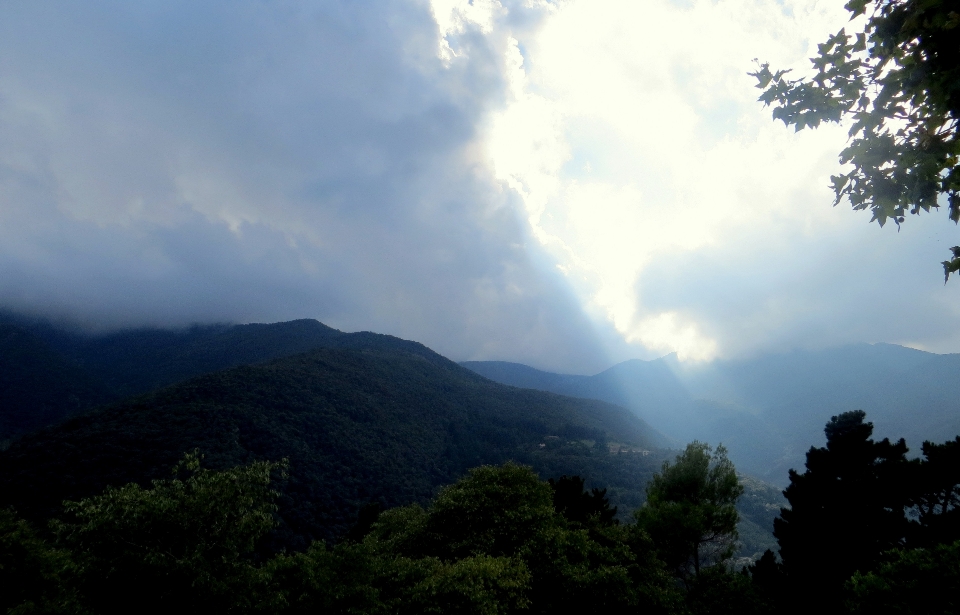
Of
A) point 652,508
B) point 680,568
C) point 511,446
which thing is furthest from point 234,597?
point 511,446

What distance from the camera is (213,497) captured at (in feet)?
48.0

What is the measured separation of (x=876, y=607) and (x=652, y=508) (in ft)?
58.1

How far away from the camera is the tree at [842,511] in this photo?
21.4 metres

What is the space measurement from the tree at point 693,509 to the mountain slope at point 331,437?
4961 centimetres

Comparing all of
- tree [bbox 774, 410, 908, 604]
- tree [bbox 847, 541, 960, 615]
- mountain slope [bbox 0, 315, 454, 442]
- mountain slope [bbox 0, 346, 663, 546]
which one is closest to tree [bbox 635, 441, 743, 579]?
tree [bbox 774, 410, 908, 604]

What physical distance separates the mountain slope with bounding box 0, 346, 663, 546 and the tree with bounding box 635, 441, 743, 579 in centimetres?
4961

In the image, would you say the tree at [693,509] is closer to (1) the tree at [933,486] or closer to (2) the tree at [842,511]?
(2) the tree at [842,511]

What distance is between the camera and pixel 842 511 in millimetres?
22609

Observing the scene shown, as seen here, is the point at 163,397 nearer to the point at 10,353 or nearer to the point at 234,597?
the point at 10,353

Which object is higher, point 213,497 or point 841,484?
point 841,484

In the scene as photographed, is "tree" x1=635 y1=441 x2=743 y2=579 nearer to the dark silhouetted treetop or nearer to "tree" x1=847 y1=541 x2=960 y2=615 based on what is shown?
the dark silhouetted treetop

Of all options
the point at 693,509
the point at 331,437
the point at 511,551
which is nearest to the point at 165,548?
the point at 511,551

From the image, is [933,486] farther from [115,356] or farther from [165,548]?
[115,356]

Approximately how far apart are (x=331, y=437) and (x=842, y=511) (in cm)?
8464
